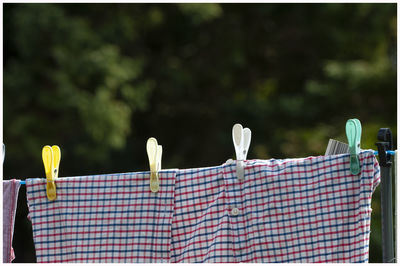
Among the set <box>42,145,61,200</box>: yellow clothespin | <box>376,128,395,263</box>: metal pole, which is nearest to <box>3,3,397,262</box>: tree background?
<box>376,128,395,263</box>: metal pole

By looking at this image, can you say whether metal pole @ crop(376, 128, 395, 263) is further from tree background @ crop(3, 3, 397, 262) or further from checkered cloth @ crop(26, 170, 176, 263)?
tree background @ crop(3, 3, 397, 262)

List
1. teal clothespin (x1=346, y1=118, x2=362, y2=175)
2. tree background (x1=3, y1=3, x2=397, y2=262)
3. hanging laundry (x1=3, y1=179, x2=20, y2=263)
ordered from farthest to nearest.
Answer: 1. tree background (x1=3, y1=3, x2=397, y2=262)
2. hanging laundry (x1=3, y1=179, x2=20, y2=263)
3. teal clothespin (x1=346, y1=118, x2=362, y2=175)

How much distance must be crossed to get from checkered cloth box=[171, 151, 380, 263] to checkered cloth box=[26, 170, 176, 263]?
29mm

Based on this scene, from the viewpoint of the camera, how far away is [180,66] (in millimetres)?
5930

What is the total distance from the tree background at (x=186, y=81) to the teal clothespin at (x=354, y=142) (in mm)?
3315

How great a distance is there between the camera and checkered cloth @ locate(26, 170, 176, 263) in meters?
1.01

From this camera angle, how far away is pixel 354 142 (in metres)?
0.94

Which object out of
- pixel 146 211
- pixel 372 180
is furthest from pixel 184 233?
pixel 372 180

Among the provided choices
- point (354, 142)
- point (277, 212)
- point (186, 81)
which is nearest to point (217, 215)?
point (277, 212)

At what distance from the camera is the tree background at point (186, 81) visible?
4902mm

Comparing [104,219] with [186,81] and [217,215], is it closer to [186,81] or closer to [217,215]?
[217,215]

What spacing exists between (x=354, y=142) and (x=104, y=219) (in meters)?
0.42

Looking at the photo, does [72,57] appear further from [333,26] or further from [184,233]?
[184,233]

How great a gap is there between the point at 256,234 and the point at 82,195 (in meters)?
0.29
